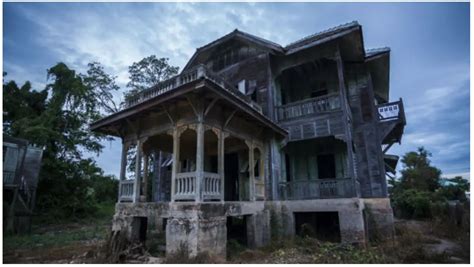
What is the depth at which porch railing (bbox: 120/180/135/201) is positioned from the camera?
33.6 feet

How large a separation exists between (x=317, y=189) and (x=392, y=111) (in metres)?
4.78

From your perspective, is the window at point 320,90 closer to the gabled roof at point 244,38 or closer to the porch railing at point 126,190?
the gabled roof at point 244,38

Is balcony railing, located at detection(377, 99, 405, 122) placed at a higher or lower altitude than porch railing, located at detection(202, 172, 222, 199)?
higher

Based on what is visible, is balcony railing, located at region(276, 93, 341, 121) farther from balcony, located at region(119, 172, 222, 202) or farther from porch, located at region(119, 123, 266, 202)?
balcony, located at region(119, 172, 222, 202)

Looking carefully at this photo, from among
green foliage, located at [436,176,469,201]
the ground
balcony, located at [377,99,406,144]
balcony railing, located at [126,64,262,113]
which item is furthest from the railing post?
green foliage, located at [436,176,469,201]

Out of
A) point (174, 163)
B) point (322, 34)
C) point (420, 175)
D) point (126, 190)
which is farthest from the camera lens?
point (420, 175)

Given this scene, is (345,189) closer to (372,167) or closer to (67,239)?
(372,167)

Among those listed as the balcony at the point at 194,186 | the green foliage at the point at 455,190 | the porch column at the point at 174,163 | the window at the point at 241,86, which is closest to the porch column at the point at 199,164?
the balcony at the point at 194,186

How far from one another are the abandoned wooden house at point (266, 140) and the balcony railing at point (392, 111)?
39 mm

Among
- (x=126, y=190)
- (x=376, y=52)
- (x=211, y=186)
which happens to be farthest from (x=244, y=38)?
(x=126, y=190)

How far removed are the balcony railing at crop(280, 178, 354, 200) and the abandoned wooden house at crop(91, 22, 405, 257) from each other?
39mm

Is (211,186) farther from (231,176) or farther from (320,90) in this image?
(320,90)

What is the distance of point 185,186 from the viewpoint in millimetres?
8438

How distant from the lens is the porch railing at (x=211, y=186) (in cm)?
835
